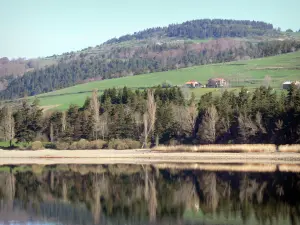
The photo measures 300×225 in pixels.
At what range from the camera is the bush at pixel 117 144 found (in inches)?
2704

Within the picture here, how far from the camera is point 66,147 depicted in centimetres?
7294

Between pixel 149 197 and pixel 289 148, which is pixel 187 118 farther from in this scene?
pixel 149 197

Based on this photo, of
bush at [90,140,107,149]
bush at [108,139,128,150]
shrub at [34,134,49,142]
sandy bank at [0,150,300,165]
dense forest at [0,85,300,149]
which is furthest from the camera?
shrub at [34,134,49,142]

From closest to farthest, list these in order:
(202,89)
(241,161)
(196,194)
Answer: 1. (196,194)
2. (241,161)
3. (202,89)

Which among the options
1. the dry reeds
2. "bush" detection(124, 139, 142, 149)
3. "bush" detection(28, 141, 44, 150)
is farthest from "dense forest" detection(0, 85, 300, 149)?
"bush" detection(28, 141, 44, 150)

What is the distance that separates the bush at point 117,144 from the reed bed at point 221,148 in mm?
4927

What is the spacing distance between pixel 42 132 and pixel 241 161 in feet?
127

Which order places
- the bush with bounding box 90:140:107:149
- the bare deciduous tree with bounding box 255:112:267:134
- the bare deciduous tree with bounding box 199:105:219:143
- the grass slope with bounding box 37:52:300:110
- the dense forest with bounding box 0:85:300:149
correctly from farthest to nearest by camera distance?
the grass slope with bounding box 37:52:300:110, the bush with bounding box 90:140:107:149, the bare deciduous tree with bounding box 199:105:219:143, the dense forest with bounding box 0:85:300:149, the bare deciduous tree with bounding box 255:112:267:134

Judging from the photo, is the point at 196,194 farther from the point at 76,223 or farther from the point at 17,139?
the point at 17,139

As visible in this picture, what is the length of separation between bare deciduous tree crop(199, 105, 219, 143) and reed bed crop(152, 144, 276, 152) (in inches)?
116

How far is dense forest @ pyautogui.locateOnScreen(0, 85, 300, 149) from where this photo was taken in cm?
6184

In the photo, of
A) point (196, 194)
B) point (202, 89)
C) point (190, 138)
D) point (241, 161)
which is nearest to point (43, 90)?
point (202, 89)

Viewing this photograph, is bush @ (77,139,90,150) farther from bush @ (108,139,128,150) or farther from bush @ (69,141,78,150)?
bush @ (108,139,128,150)

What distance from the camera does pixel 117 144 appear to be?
69.2 metres
